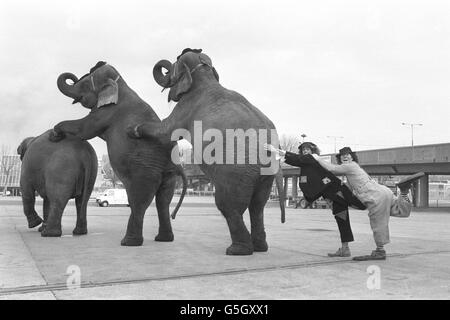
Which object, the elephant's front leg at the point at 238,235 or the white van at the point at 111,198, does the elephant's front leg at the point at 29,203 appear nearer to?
the elephant's front leg at the point at 238,235

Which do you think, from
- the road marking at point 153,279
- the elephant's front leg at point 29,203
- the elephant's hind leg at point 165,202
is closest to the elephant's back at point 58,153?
the elephant's front leg at point 29,203

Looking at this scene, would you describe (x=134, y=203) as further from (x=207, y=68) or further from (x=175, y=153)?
(x=207, y=68)

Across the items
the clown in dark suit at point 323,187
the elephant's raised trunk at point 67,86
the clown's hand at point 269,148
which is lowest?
the clown in dark suit at point 323,187

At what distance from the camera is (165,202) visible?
27.1ft

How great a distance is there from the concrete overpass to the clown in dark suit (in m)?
32.3

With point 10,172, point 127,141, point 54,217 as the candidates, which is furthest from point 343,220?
point 10,172

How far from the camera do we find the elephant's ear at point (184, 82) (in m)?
7.38

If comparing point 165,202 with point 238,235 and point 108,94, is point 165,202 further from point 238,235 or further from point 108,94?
point 238,235

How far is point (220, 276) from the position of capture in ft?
16.2

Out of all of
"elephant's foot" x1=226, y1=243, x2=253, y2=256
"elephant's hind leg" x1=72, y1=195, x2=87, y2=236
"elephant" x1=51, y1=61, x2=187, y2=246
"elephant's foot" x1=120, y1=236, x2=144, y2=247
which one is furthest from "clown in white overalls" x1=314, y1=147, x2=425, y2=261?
"elephant's hind leg" x1=72, y1=195, x2=87, y2=236

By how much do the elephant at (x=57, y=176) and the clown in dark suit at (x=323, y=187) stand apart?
4059 millimetres

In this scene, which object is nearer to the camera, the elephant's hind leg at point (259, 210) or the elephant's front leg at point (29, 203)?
the elephant's hind leg at point (259, 210)

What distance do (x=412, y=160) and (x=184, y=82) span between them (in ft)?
125
